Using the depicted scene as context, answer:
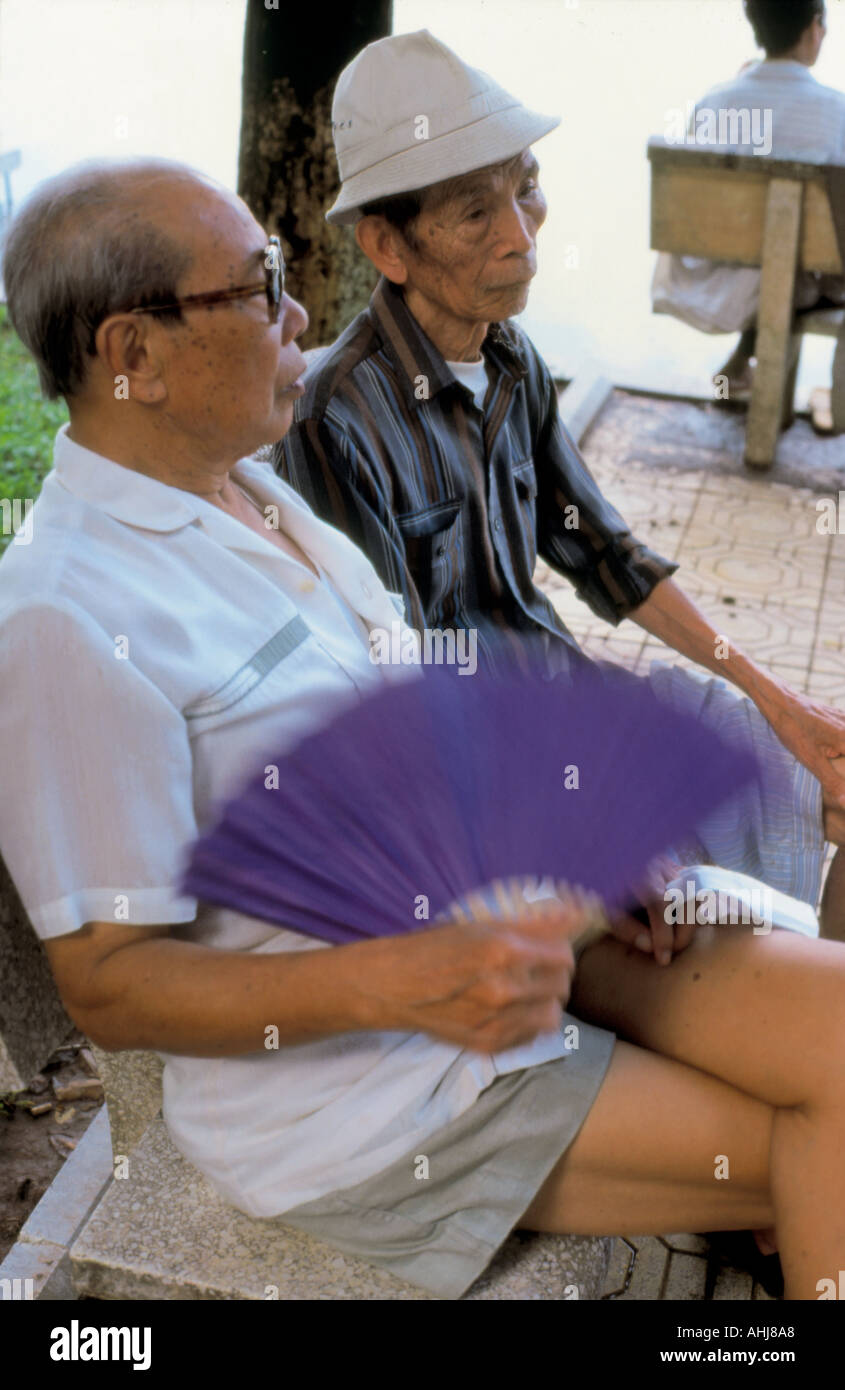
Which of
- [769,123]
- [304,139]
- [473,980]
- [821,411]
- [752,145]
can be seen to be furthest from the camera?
[821,411]

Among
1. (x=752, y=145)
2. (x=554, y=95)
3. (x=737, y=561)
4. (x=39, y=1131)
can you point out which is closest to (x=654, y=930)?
(x=39, y=1131)

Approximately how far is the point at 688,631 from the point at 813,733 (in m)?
0.34

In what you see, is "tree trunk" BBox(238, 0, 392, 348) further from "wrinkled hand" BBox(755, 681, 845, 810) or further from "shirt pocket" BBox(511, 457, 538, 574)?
"wrinkled hand" BBox(755, 681, 845, 810)

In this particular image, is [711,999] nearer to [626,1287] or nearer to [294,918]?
[294,918]

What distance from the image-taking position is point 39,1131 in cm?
265

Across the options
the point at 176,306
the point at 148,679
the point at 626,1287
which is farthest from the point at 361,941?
the point at 626,1287

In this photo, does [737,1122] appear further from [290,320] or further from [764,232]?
[764,232]

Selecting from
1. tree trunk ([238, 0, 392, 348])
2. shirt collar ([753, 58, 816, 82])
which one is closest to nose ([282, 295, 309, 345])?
tree trunk ([238, 0, 392, 348])

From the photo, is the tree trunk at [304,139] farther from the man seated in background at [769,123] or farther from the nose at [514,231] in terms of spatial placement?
the man seated in background at [769,123]

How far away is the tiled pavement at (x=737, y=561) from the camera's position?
4.30m

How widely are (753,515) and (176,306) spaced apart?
3879mm

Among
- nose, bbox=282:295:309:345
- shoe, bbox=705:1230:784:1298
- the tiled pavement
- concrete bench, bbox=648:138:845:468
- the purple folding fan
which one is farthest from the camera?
concrete bench, bbox=648:138:845:468

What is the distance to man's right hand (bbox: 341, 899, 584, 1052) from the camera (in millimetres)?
1385

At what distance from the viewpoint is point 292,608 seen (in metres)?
1.71
